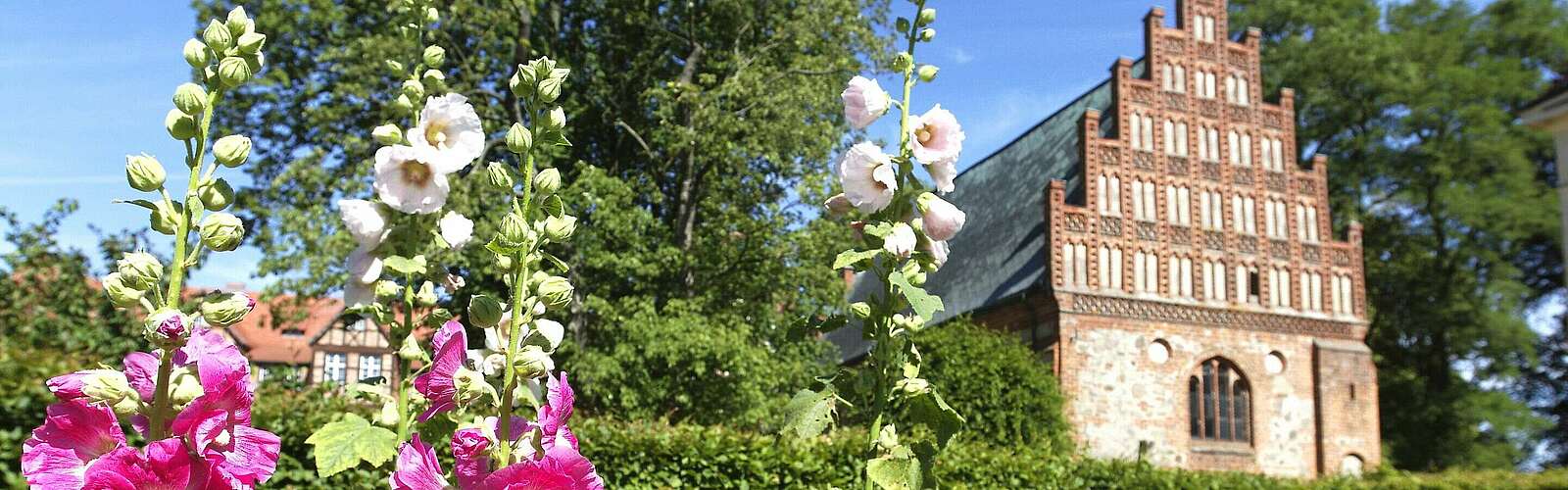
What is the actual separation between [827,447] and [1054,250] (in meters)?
12.0

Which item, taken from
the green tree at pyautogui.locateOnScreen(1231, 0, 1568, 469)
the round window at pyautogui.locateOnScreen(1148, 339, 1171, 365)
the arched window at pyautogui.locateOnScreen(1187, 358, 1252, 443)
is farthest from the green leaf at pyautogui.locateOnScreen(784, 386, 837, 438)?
the green tree at pyautogui.locateOnScreen(1231, 0, 1568, 469)

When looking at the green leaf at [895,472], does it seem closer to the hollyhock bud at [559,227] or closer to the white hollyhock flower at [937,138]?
the white hollyhock flower at [937,138]

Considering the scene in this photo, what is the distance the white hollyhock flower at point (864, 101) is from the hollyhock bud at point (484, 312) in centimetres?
137

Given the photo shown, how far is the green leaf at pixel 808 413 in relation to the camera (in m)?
3.05

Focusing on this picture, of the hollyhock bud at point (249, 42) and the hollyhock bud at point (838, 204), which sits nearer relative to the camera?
the hollyhock bud at point (249, 42)

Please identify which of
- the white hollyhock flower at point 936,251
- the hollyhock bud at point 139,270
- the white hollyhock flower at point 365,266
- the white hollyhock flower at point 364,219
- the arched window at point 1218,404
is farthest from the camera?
the arched window at point 1218,404

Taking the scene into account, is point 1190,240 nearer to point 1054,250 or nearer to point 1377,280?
point 1054,250

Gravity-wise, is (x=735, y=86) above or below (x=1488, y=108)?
below

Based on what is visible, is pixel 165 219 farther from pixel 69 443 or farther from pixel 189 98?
pixel 69 443

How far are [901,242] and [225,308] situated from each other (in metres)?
1.69

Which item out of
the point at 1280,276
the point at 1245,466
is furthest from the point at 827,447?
the point at 1280,276

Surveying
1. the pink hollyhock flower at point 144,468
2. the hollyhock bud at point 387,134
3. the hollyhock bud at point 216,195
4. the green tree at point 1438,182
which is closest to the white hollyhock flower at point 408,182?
the hollyhock bud at point 387,134

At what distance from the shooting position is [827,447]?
921cm

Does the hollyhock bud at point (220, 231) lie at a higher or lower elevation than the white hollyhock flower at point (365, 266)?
lower
